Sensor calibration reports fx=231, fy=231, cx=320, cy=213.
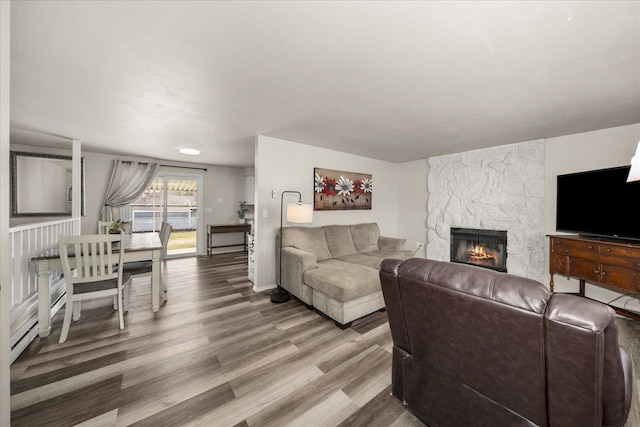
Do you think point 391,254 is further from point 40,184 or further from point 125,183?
point 40,184

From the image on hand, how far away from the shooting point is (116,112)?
2.66m

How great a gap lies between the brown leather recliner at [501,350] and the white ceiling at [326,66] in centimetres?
141

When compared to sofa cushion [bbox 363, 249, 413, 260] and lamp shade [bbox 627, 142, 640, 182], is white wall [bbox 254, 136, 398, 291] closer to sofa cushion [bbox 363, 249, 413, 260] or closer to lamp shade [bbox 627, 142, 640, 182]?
sofa cushion [bbox 363, 249, 413, 260]

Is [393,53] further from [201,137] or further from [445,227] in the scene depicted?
[445,227]

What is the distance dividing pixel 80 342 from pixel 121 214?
12.4 ft

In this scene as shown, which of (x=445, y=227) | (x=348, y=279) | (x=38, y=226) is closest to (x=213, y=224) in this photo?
(x=38, y=226)

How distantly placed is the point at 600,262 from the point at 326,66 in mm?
3555

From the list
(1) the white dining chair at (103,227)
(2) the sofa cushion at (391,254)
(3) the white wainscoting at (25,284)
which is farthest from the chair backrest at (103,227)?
(2) the sofa cushion at (391,254)

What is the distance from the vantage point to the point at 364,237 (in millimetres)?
4328

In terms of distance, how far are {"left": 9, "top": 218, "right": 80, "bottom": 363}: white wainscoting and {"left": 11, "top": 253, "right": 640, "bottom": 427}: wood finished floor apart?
14 centimetres

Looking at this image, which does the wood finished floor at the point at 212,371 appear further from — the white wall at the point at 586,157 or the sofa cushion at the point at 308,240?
the sofa cushion at the point at 308,240

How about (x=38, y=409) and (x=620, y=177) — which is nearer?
(x=38, y=409)

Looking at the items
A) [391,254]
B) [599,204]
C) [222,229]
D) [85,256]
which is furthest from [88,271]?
[599,204]

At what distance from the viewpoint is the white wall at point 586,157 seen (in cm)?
290
